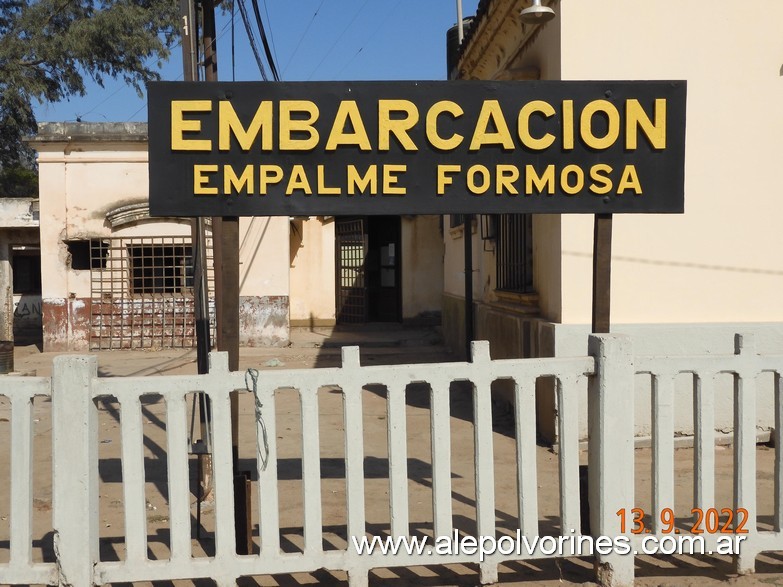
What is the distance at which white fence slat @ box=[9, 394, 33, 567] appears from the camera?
11.5 ft

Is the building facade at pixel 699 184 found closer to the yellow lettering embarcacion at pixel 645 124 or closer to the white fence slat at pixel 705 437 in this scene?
the yellow lettering embarcacion at pixel 645 124

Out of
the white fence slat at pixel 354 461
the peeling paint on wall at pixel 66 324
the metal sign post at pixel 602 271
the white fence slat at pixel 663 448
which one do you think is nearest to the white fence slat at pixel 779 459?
the white fence slat at pixel 663 448

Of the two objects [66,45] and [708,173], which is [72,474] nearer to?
[708,173]

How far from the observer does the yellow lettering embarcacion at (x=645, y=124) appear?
439cm

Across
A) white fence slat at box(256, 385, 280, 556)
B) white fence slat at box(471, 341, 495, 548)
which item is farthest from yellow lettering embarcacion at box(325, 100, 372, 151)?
white fence slat at box(256, 385, 280, 556)

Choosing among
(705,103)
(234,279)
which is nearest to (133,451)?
(234,279)

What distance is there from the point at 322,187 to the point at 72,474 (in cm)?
193

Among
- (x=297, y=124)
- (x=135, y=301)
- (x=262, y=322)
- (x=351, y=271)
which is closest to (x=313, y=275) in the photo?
(x=351, y=271)

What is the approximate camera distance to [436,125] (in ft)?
14.3

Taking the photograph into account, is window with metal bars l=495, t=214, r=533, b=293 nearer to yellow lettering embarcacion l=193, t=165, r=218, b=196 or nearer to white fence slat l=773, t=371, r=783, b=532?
white fence slat l=773, t=371, r=783, b=532

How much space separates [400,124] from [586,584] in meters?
2.59

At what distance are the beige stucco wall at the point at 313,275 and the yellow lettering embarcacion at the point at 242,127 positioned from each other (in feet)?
45.7

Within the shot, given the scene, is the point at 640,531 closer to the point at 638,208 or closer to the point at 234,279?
the point at 638,208

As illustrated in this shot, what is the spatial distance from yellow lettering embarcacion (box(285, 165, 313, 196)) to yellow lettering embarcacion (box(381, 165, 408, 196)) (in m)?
0.42
